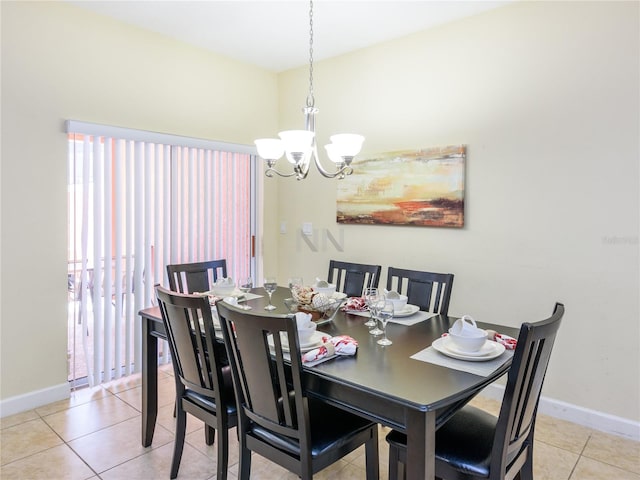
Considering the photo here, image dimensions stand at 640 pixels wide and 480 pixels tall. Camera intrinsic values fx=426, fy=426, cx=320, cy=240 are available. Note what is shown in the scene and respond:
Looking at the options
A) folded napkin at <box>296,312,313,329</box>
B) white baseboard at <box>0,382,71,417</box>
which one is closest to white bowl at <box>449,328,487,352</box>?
folded napkin at <box>296,312,313,329</box>

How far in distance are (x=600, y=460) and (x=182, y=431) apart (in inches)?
88.0

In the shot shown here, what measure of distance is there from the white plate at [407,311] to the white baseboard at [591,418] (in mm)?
1233

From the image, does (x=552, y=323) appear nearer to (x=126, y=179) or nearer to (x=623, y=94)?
(x=623, y=94)

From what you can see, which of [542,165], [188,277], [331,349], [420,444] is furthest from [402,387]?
[542,165]

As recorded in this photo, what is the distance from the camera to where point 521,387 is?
146 cm

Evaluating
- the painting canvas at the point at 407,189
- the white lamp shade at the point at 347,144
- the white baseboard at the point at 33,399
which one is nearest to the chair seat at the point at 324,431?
the white lamp shade at the point at 347,144

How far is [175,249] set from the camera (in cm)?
361

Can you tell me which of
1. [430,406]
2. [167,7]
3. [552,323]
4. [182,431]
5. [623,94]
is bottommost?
[182,431]

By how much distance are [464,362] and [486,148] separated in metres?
1.87

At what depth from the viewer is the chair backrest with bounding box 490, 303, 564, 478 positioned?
1.38 m

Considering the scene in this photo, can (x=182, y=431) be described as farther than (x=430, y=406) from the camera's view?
Yes

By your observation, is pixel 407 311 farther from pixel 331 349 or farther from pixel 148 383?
pixel 148 383

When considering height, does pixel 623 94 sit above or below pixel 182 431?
above

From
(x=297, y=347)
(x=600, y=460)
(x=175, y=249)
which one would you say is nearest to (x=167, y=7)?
(x=175, y=249)
